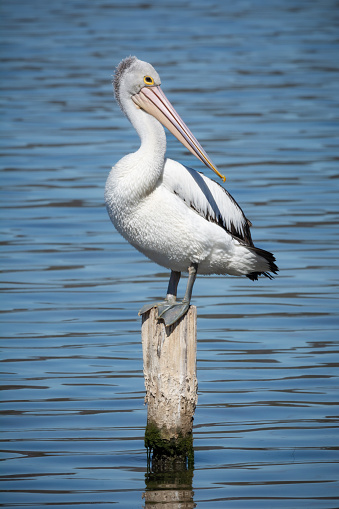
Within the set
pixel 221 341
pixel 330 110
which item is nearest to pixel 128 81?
pixel 221 341

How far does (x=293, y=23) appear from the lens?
27.2 metres

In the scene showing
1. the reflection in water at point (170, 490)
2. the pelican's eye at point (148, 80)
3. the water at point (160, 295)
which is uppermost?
the pelican's eye at point (148, 80)

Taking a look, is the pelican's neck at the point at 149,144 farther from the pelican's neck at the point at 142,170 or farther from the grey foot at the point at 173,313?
the grey foot at the point at 173,313

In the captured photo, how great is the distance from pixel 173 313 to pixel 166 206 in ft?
1.93

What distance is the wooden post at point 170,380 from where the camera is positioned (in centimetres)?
468

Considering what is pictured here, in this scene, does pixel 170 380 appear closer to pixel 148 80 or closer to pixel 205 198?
pixel 205 198

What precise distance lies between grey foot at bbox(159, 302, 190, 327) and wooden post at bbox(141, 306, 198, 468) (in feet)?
0.09

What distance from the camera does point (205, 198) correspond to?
5281mm

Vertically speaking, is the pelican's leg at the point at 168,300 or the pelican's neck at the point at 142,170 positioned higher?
the pelican's neck at the point at 142,170

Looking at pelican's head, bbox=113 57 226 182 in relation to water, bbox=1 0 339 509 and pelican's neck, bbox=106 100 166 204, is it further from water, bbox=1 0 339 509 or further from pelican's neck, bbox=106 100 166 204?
water, bbox=1 0 339 509

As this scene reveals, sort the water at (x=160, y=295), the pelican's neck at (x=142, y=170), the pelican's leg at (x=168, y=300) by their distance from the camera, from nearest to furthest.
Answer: the pelican's leg at (x=168, y=300) < the pelican's neck at (x=142, y=170) < the water at (x=160, y=295)

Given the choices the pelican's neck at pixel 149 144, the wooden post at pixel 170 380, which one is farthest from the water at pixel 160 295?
the pelican's neck at pixel 149 144

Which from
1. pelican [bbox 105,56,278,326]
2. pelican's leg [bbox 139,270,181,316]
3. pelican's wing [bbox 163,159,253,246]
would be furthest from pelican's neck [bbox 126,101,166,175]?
pelican's leg [bbox 139,270,181,316]

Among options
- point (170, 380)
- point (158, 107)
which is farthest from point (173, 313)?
point (158, 107)
